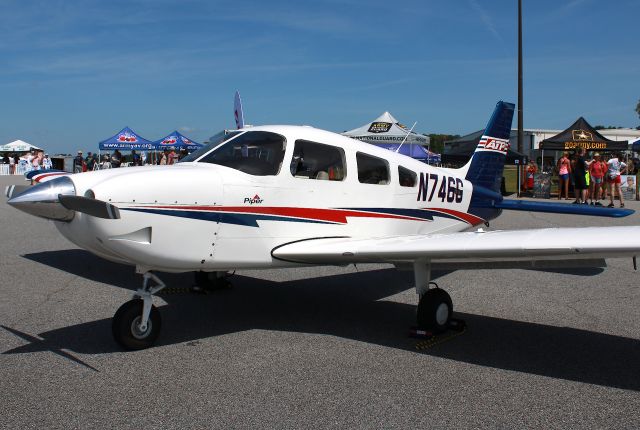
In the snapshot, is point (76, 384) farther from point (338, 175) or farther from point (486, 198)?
point (486, 198)

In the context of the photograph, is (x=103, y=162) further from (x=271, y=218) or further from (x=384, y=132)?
(x=271, y=218)

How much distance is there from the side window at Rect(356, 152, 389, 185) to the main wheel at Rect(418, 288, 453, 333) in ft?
4.62

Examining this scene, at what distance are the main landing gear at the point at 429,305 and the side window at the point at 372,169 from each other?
45.7 inches

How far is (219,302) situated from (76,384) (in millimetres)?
2729

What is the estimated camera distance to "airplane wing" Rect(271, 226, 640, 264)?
4.57 m

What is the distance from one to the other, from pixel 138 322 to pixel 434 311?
267cm

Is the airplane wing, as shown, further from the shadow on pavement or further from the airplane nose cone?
the airplane nose cone

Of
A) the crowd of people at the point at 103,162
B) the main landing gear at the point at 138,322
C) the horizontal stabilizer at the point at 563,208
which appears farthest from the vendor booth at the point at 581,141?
the main landing gear at the point at 138,322

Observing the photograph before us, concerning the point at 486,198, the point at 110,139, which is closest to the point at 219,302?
the point at 486,198

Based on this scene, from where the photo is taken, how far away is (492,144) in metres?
9.29

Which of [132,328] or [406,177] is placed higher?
[406,177]

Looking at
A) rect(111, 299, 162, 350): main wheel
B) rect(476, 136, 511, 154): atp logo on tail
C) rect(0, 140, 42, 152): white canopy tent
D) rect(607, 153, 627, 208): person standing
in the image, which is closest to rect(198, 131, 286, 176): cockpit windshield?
rect(111, 299, 162, 350): main wheel

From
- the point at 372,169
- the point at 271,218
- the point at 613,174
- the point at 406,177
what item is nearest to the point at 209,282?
the point at 271,218

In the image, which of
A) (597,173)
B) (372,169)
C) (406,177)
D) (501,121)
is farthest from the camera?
(597,173)
